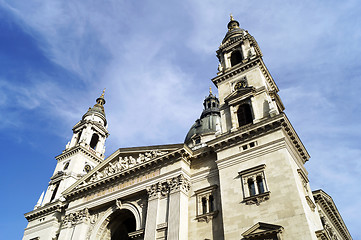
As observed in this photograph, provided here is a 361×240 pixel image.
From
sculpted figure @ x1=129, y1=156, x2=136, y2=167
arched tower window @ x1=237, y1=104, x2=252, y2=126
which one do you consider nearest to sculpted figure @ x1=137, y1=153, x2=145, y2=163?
sculpted figure @ x1=129, y1=156, x2=136, y2=167

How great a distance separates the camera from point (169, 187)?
2408cm

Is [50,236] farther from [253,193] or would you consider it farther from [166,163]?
[253,193]

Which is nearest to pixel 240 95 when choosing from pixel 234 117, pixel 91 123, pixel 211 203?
pixel 234 117

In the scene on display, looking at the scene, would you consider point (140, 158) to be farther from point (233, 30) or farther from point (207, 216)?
point (233, 30)

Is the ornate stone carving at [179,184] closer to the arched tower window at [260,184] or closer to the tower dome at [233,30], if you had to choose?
the arched tower window at [260,184]

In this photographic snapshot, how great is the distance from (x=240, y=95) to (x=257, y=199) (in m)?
10.4

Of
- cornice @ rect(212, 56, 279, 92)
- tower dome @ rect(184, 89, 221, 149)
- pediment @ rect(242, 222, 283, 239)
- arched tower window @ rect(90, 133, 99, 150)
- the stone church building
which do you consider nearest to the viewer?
pediment @ rect(242, 222, 283, 239)

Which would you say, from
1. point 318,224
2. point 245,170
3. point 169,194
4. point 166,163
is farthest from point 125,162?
point 318,224

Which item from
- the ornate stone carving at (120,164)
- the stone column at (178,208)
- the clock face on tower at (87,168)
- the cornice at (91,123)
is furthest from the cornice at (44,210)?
the stone column at (178,208)

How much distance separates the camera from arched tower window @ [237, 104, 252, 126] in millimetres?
25625

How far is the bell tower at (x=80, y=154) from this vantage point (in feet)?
135

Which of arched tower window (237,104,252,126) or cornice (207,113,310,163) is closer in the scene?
cornice (207,113,310,163)

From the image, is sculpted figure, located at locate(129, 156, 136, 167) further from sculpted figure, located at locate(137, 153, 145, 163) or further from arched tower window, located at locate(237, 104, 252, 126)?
arched tower window, located at locate(237, 104, 252, 126)

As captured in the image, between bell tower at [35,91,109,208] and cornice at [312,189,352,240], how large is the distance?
30.5 meters
